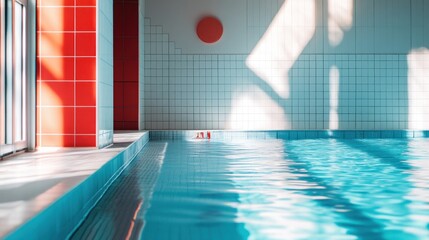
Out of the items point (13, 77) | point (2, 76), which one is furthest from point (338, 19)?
point (2, 76)

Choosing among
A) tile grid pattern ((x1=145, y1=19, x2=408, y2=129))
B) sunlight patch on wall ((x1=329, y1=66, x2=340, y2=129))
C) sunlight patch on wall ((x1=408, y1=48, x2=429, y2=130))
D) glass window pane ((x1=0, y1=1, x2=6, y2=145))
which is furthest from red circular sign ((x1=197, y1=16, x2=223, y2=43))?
glass window pane ((x1=0, y1=1, x2=6, y2=145))

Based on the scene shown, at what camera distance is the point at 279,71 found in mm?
9273

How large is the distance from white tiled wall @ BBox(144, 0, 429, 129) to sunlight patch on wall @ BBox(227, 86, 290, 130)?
0.7 inches

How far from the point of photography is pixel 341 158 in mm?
5812

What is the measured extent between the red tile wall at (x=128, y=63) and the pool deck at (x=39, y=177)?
12.8 ft

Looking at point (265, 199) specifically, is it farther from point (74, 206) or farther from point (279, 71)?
point (279, 71)

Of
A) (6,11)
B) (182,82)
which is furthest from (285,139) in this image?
(6,11)

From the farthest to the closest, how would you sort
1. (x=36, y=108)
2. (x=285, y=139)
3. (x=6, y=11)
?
(x=285, y=139), (x=36, y=108), (x=6, y=11)

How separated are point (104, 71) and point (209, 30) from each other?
4.06 m

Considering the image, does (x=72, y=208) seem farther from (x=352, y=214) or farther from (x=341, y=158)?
(x=341, y=158)

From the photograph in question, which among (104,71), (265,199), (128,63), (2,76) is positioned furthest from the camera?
(128,63)

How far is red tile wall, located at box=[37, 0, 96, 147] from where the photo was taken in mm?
4906

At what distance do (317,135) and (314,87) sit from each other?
85cm

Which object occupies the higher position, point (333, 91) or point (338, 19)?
point (338, 19)
